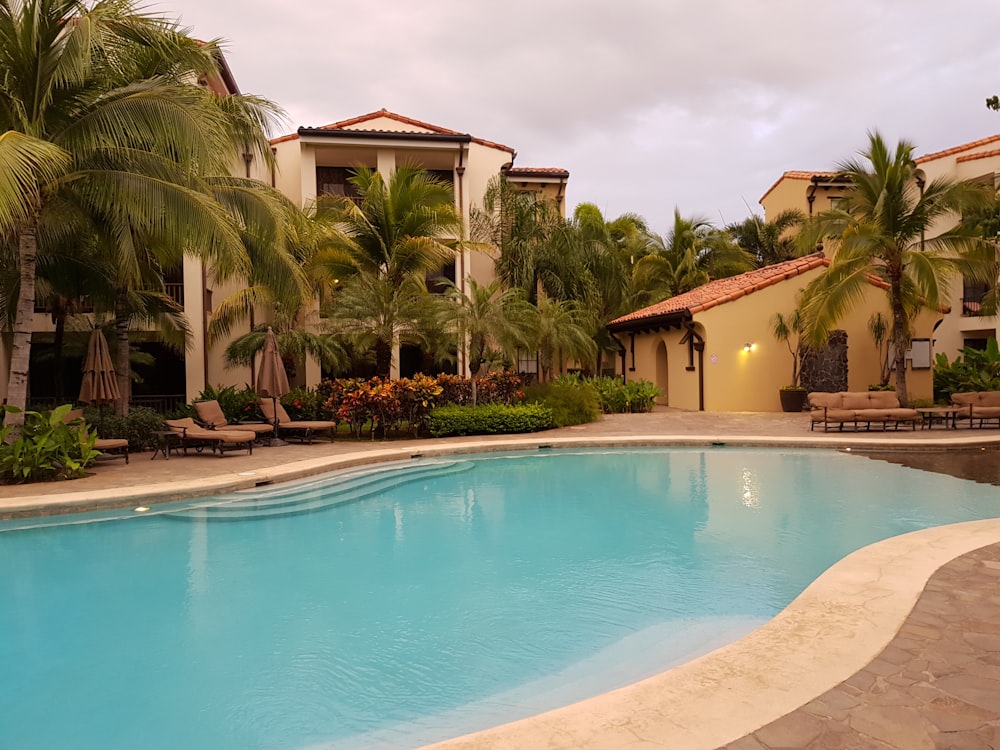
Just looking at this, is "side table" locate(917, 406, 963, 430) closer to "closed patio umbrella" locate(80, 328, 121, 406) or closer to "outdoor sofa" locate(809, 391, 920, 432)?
"outdoor sofa" locate(809, 391, 920, 432)

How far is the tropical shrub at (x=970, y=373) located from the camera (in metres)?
20.1

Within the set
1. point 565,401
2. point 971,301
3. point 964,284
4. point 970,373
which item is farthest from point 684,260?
point 565,401

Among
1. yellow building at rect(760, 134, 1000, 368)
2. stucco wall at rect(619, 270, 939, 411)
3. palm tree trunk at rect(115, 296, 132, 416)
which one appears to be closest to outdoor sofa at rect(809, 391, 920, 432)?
stucco wall at rect(619, 270, 939, 411)

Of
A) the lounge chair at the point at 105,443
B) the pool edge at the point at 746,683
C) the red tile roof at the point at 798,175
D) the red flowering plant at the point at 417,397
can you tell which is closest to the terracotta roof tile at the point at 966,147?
the red tile roof at the point at 798,175

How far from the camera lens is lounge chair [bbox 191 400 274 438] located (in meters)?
13.6

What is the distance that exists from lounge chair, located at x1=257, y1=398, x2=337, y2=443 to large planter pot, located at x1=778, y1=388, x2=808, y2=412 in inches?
543

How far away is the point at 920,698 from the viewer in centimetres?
313

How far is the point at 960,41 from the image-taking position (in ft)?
57.9

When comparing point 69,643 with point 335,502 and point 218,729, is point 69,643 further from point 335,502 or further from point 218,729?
point 335,502

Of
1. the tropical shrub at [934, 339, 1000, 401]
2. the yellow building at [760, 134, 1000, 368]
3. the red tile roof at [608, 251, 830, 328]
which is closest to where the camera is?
the tropical shrub at [934, 339, 1000, 401]

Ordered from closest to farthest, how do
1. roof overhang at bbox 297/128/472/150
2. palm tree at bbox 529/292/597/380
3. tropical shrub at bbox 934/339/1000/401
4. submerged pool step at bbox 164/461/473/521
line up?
submerged pool step at bbox 164/461/473/521 < palm tree at bbox 529/292/597/380 < tropical shrub at bbox 934/339/1000/401 < roof overhang at bbox 297/128/472/150

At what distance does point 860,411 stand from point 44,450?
55.0 ft

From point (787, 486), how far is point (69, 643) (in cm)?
950

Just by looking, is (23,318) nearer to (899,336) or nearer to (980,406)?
(899,336)
